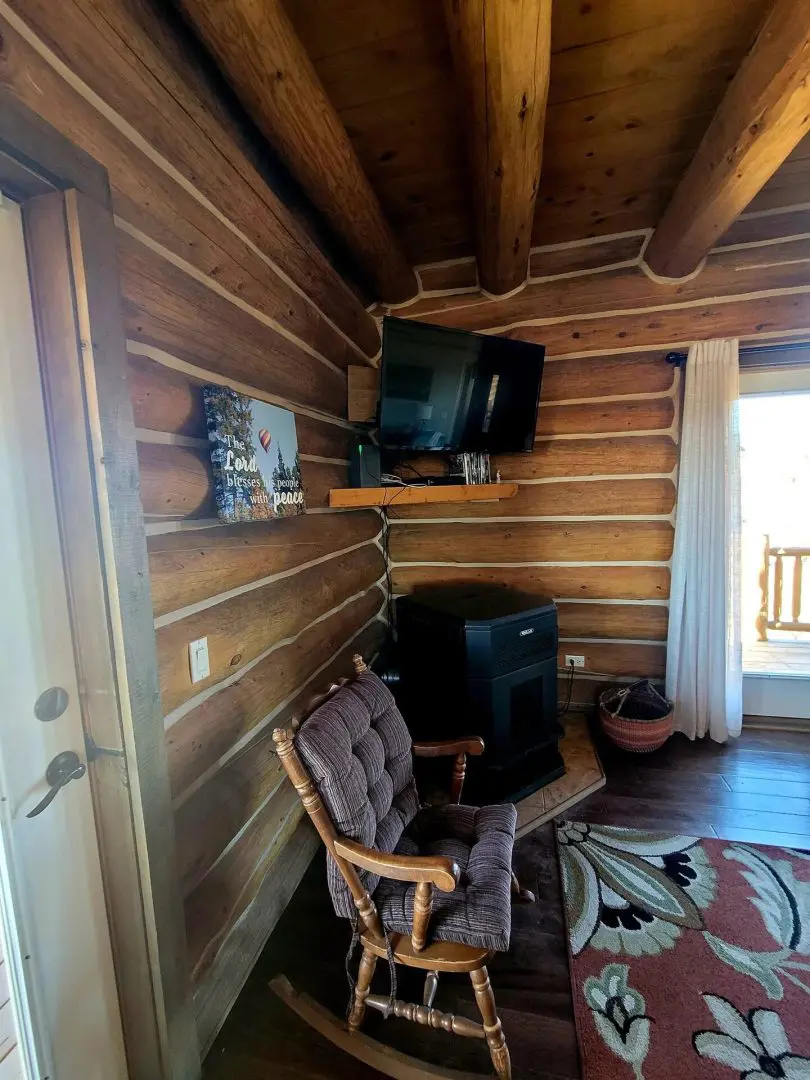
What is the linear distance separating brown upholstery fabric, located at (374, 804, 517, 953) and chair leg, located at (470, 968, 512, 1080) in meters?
0.10

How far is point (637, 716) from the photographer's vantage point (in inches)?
106

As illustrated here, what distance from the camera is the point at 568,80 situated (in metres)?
1.59

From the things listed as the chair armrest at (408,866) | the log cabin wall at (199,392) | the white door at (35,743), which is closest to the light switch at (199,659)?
the log cabin wall at (199,392)

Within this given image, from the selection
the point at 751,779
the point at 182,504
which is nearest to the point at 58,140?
the point at 182,504

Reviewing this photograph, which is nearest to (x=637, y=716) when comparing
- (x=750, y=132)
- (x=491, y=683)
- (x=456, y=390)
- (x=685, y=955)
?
(x=491, y=683)

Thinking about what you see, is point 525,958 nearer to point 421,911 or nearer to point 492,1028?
point 492,1028

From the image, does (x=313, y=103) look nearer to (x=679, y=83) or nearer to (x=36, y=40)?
(x=36, y=40)

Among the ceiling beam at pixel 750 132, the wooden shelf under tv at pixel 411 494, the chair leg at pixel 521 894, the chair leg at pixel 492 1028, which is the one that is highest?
the ceiling beam at pixel 750 132

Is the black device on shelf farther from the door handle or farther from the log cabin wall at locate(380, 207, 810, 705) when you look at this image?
the door handle

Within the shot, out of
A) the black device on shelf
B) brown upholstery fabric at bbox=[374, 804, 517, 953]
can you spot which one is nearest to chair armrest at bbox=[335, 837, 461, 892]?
brown upholstery fabric at bbox=[374, 804, 517, 953]

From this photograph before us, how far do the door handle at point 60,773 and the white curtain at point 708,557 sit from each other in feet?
9.48

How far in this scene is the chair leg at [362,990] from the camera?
4.17ft

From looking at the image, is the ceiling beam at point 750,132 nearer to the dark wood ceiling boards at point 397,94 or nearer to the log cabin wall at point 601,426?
the log cabin wall at point 601,426

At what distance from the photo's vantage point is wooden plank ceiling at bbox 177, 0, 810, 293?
1.26 m
